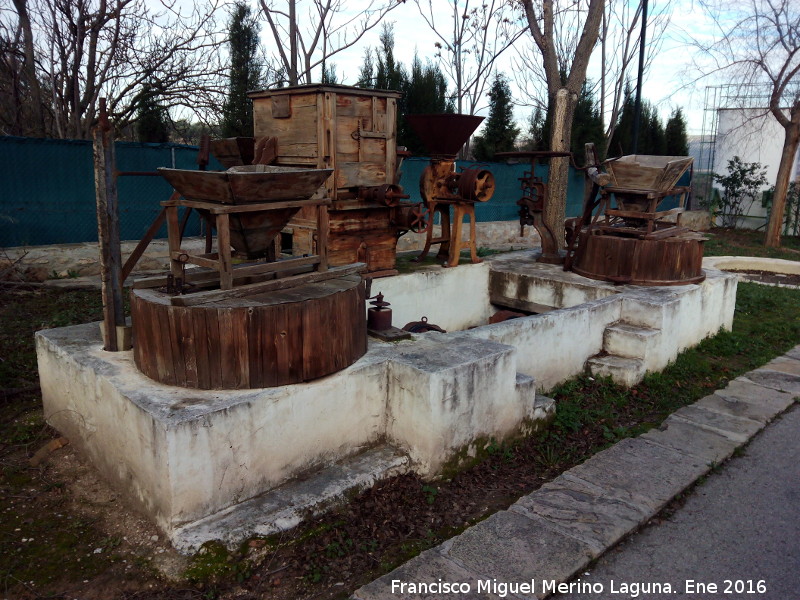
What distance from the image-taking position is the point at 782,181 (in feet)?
53.3

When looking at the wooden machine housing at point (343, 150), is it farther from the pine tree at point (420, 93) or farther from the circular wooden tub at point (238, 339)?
the pine tree at point (420, 93)

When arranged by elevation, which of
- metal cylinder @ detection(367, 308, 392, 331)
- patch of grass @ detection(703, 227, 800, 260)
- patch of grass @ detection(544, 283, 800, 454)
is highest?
metal cylinder @ detection(367, 308, 392, 331)

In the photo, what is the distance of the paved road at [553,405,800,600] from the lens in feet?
10.4

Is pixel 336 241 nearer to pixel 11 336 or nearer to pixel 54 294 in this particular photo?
pixel 11 336

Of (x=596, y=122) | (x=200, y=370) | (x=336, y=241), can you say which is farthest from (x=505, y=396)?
(x=596, y=122)

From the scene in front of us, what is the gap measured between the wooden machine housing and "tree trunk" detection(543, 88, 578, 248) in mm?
4765

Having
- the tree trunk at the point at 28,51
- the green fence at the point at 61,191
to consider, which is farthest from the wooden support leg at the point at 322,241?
the tree trunk at the point at 28,51

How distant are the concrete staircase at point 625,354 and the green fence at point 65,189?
747 cm

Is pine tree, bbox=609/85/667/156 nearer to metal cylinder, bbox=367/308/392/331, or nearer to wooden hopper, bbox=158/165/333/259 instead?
metal cylinder, bbox=367/308/392/331

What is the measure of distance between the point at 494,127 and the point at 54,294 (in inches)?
518

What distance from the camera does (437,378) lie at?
13.1ft

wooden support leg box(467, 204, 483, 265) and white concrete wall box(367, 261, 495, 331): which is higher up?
wooden support leg box(467, 204, 483, 265)

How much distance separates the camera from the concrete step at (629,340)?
6.13 meters

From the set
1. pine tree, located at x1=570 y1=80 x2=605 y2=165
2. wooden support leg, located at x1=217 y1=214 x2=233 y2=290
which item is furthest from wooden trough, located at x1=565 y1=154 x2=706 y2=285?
pine tree, located at x1=570 y1=80 x2=605 y2=165
